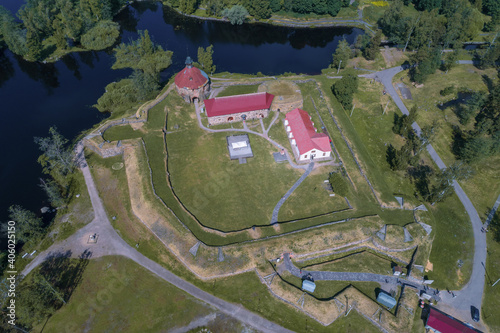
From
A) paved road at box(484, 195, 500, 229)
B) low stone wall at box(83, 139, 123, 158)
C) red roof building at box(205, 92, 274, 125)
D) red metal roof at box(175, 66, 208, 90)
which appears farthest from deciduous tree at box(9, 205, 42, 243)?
paved road at box(484, 195, 500, 229)

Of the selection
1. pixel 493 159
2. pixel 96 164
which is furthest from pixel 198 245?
pixel 493 159

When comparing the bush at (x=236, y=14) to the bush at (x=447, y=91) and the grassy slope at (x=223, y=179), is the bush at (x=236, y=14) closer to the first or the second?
the grassy slope at (x=223, y=179)

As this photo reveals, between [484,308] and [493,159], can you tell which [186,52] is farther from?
[484,308]

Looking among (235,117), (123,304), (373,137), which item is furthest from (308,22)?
(123,304)

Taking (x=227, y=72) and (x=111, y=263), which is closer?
(x=111, y=263)

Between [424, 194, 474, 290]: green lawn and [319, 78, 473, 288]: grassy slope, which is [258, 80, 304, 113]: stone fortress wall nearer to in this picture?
[319, 78, 473, 288]: grassy slope

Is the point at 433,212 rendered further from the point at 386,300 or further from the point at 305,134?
the point at 305,134

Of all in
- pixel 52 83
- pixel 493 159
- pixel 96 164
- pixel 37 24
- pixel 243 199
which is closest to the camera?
pixel 243 199
